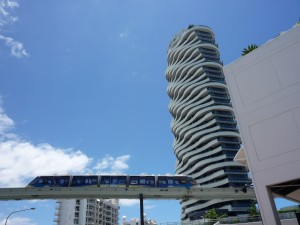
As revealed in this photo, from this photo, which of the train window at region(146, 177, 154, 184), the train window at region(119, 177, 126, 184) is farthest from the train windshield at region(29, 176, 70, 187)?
the train window at region(146, 177, 154, 184)

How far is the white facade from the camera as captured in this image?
16.7m

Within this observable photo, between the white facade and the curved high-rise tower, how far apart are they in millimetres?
85879

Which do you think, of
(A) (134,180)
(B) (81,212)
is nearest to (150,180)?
(A) (134,180)

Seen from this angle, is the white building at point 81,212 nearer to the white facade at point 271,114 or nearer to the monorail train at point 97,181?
the monorail train at point 97,181

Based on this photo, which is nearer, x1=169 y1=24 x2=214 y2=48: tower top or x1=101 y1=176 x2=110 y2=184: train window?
x1=101 y1=176 x2=110 y2=184: train window

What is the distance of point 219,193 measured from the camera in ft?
170

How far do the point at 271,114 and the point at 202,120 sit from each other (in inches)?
3905

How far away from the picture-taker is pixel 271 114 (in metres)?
18.1

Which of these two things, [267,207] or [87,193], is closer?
[267,207]

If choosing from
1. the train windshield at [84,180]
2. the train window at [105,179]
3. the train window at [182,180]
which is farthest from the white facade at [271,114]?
the train windshield at [84,180]

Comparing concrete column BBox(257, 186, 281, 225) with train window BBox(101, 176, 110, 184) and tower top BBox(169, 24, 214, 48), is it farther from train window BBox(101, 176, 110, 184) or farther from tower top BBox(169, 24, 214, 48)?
tower top BBox(169, 24, 214, 48)

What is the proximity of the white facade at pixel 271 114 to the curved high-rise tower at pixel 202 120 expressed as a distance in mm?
85879

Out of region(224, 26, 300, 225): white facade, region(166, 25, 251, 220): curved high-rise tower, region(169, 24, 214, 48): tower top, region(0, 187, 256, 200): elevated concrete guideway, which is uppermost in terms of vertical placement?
region(169, 24, 214, 48): tower top

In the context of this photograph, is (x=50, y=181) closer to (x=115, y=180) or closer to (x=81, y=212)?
(x=115, y=180)
